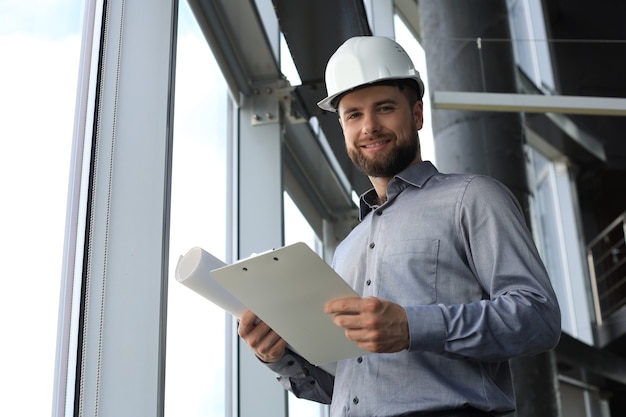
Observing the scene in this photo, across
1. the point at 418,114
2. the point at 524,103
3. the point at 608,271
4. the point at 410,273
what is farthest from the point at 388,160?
the point at 608,271

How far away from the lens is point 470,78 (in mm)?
4914

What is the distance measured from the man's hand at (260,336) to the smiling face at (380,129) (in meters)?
0.46

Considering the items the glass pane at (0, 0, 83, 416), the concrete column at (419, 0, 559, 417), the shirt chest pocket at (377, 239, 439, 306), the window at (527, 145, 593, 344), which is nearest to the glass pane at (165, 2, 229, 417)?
the glass pane at (0, 0, 83, 416)

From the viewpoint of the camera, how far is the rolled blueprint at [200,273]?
1.68 m

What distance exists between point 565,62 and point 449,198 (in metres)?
2.96

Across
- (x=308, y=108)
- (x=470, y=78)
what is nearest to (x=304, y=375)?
(x=308, y=108)

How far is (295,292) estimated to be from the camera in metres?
1.54

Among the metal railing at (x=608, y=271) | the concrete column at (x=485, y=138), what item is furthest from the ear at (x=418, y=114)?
the metal railing at (x=608, y=271)

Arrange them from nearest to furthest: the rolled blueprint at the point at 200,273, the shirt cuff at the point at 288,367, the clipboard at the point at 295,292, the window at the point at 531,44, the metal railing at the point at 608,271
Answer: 1. the clipboard at the point at 295,292
2. the rolled blueprint at the point at 200,273
3. the shirt cuff at the point at 288,367
4. the window at the point at 531,44
5. the metal railing at the point at 608,271

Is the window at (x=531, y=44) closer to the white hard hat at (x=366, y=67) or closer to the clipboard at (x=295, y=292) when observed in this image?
the white hard hat at (x=366, y=67)

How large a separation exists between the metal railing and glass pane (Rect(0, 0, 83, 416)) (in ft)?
28.7

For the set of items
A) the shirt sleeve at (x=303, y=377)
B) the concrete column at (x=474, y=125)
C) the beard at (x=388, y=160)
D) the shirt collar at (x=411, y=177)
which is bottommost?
the shirt sleeve at (x=303, y=377)

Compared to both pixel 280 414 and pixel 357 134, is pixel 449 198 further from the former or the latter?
pixel 280 414

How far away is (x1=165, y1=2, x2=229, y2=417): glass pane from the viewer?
9.57 feet
